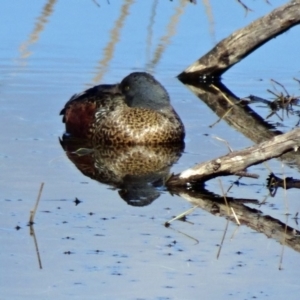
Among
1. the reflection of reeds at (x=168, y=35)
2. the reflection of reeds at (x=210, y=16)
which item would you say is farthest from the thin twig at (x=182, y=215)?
the reflection of reeds at (x=210, y=16)

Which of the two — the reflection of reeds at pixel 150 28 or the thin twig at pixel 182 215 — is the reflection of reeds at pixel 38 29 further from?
the thin twig at pixel 182 215

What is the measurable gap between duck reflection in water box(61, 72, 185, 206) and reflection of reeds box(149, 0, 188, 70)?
242 cm

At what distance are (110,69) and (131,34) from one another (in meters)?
1.45

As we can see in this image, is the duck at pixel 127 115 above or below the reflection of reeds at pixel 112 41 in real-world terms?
above

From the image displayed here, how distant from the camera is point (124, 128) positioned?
1029 centimetres

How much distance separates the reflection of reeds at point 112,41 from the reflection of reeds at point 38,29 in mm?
819

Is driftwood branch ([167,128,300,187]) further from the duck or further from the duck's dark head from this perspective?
the duck's dark head

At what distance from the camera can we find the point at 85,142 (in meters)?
10.5

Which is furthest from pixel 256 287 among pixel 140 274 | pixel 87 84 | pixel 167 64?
pixel 167 64

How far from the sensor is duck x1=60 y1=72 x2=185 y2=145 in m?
10.3

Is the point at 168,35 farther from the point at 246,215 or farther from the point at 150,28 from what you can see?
the point at 246,215

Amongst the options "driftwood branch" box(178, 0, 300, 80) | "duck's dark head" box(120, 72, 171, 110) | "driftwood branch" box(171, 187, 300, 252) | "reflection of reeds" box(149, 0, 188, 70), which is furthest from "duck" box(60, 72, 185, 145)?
"reflection of reeds" box(149, 0, 188, 70)

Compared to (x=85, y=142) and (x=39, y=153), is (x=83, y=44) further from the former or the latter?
(x=39, y=153)

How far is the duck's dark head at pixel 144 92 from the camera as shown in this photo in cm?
1059
